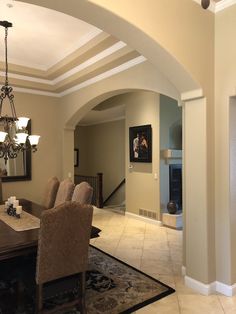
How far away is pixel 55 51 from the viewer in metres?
4.04

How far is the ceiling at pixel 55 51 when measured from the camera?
3.10 meters

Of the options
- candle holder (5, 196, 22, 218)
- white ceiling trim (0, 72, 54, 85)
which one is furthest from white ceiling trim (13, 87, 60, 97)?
candle holder (5, 196, 22, 218)

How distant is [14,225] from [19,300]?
28.8 inches

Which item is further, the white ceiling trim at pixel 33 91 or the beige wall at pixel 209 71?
the white ceiling trim at pixel 33 91

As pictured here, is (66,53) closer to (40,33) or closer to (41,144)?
(40,33)

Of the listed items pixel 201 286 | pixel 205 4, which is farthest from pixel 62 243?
pixel 205 4

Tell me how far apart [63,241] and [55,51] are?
3067mm

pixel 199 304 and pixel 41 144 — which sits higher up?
pixel 41 144

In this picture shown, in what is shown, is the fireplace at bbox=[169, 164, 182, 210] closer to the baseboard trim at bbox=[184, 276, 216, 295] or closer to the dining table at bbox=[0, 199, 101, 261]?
the baseboard trim at bbox=[184, 276, 216, 295]

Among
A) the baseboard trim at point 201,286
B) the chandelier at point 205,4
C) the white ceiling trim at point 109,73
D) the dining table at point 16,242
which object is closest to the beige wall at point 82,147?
the white ceiling trim at point 109,73

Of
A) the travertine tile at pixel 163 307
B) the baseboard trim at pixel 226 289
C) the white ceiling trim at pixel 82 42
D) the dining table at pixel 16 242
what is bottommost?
the travertine tile at pixel 163 307

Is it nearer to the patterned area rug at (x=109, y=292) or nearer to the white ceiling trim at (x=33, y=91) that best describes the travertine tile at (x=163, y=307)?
the patterned area rug at (x=109, y=292)

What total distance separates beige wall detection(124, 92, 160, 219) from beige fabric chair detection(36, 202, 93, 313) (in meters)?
3.49

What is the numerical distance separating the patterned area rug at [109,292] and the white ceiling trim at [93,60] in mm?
2889
